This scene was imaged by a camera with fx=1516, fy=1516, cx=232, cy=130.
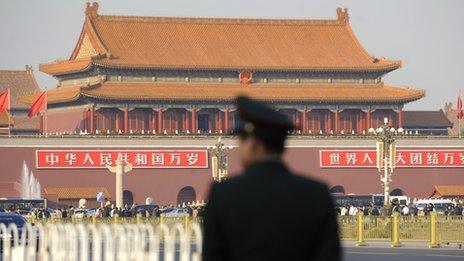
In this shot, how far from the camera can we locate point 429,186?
252ft

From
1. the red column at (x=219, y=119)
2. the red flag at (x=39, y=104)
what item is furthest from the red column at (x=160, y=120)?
the red flag at (x=39, y=104)

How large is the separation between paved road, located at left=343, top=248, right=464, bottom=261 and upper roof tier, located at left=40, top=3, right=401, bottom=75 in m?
45.1

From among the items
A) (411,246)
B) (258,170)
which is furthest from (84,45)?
(258,170)

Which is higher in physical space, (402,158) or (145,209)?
(402,158)

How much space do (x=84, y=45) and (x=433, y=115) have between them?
26.8m

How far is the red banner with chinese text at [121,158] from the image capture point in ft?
236

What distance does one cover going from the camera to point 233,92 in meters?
79.3

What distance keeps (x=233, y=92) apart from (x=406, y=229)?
133ft

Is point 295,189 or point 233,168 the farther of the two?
point 233,168

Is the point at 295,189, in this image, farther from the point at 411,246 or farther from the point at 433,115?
the point at 433,115

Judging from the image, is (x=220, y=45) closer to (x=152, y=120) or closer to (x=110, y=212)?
(x=152, y=120)

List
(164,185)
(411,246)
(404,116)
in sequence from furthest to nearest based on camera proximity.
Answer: (404,116) < (164,185) < (411,246)

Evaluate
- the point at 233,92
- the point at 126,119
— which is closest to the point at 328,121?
the point at 233,92

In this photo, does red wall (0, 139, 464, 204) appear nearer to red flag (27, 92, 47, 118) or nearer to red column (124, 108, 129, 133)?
red column (124, 108, 129, 133)
